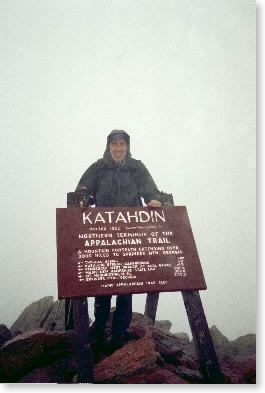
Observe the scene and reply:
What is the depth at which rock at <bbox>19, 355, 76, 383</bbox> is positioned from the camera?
14.1 ft

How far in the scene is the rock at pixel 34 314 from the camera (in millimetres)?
7603

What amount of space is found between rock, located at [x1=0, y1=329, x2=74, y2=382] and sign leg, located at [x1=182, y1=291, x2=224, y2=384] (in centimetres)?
188

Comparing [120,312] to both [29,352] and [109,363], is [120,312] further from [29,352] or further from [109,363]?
[29,352]

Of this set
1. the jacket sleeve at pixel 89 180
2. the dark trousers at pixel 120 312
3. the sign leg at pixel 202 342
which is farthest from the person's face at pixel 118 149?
the sign leg at pixel 202 342

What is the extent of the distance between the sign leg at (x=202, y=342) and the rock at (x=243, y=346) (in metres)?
3.00

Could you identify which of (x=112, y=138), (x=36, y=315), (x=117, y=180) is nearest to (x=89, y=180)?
(x=117, y=180)

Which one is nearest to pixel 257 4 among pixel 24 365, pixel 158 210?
pixel 158 210

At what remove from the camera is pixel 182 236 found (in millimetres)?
4496

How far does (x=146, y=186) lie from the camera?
535cm

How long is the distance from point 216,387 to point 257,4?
608 centimetres

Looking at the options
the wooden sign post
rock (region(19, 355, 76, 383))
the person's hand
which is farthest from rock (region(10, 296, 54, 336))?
the person's hand

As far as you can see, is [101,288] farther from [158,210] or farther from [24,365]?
[24,365]

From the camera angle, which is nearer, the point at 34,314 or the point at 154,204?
the point at 154,204

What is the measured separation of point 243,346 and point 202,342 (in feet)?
12.3
